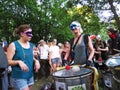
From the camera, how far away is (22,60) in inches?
205

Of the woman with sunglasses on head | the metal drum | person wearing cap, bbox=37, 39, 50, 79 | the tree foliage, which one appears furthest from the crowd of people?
the tree foliage

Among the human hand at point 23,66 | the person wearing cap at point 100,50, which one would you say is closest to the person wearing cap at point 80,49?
the human hand at point 23,66

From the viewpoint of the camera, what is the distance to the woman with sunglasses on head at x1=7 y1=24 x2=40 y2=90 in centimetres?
514

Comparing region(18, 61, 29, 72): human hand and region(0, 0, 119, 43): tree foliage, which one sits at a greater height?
region(0, 0, 119, 43): tree foliage

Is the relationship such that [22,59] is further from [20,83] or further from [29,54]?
[20,83]

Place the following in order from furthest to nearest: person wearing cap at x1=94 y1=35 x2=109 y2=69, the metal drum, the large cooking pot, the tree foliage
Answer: the tree foliage
person wearing cap at x1=94 y1=35 x2=109 y2=69
the metal drum
the large cooking pot

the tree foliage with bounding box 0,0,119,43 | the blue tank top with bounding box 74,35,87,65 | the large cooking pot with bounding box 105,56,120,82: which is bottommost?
the large cooking pot with bounding box 105,56,120,82

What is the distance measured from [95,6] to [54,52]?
1031cm

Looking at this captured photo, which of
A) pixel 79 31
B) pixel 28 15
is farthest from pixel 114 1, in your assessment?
pixel 79 31

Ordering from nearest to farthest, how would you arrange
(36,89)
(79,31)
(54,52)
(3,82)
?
(3,82) < (79,31) < (36,89) < (54,52)

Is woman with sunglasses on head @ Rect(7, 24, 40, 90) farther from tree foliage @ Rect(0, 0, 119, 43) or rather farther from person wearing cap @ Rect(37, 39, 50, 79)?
tree foliage @ Rect(0, 0, 119, 43)

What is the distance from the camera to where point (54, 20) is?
25.3 meters

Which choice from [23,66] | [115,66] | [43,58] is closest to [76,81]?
[115,66]

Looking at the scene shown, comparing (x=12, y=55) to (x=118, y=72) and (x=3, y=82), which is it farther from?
(x=118, y=72)
